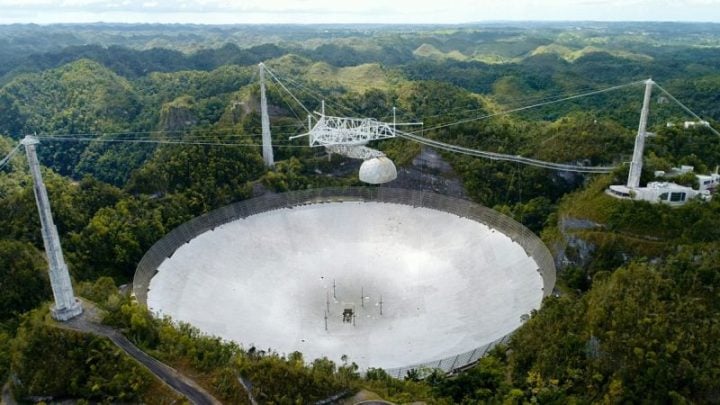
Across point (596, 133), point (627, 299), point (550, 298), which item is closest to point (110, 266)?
point (550, 298)

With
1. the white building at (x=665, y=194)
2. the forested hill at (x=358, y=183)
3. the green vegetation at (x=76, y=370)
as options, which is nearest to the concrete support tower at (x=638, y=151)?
the white building at (x=665, y=194)

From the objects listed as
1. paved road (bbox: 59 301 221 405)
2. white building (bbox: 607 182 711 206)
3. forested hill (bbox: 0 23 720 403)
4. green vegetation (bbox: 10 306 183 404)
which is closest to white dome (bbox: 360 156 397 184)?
forested hill (bbox: 0 23 720 403)

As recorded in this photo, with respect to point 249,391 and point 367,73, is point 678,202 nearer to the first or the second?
point 249,391

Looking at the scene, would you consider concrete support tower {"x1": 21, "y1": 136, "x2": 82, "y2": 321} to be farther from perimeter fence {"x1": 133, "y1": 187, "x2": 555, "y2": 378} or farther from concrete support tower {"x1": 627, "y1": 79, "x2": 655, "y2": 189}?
concrete support tower {"x1": 627, "y1": 79, "x2": 655, "y2": 189}

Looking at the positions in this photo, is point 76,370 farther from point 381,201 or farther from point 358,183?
point 358,183

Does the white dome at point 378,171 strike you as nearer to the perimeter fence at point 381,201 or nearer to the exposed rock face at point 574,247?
the perimeter fence at point 381,201

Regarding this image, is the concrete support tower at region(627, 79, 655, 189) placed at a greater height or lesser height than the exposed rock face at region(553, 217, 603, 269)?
greater
